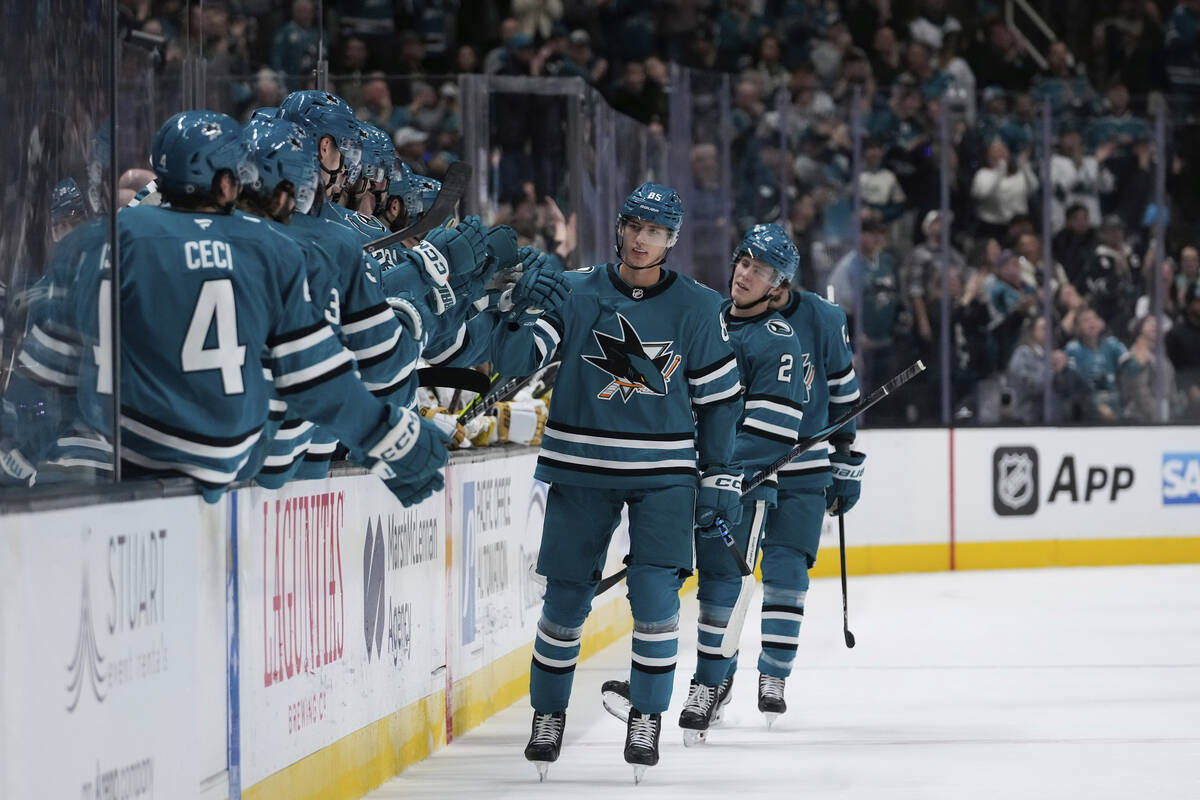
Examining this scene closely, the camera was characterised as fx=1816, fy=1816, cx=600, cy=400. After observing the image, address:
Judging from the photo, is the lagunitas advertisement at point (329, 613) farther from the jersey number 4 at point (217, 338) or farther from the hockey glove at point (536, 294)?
the hockey glove at point (536, 294)

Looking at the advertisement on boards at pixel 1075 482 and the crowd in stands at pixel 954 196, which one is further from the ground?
the crowd in stands at pixel 954 196

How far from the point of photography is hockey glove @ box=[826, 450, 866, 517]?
596 cm

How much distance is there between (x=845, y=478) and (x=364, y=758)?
217 cm

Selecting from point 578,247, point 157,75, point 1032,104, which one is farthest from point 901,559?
point 157,75

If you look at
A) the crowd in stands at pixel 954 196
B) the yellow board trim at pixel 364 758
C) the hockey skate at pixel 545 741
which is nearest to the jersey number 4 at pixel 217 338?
the yellow board trim at pixel 364 758

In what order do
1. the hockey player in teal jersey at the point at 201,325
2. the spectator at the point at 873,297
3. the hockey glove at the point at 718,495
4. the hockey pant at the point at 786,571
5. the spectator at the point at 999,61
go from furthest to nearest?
the spectator at the point at 999,61
the spectator at the point at 873,297
the hockey pant at the point at 786,571
the hockey glove at the point at 718,495
the hockey player in teal jersey at the point at 201,325

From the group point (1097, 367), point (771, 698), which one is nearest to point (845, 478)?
point (771, 698)

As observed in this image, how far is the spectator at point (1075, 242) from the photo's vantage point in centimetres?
1095

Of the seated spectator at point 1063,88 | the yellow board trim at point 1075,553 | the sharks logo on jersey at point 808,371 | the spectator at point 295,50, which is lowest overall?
the yellow board trim at point 1075,553

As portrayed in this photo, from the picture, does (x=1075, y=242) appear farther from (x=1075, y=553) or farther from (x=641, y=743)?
(x=641, y=743)

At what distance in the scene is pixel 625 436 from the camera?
461 cm

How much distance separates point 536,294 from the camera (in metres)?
4.64

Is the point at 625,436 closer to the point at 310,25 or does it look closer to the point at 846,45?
the point at 310,25

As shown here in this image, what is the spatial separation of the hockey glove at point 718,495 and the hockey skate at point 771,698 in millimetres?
930
